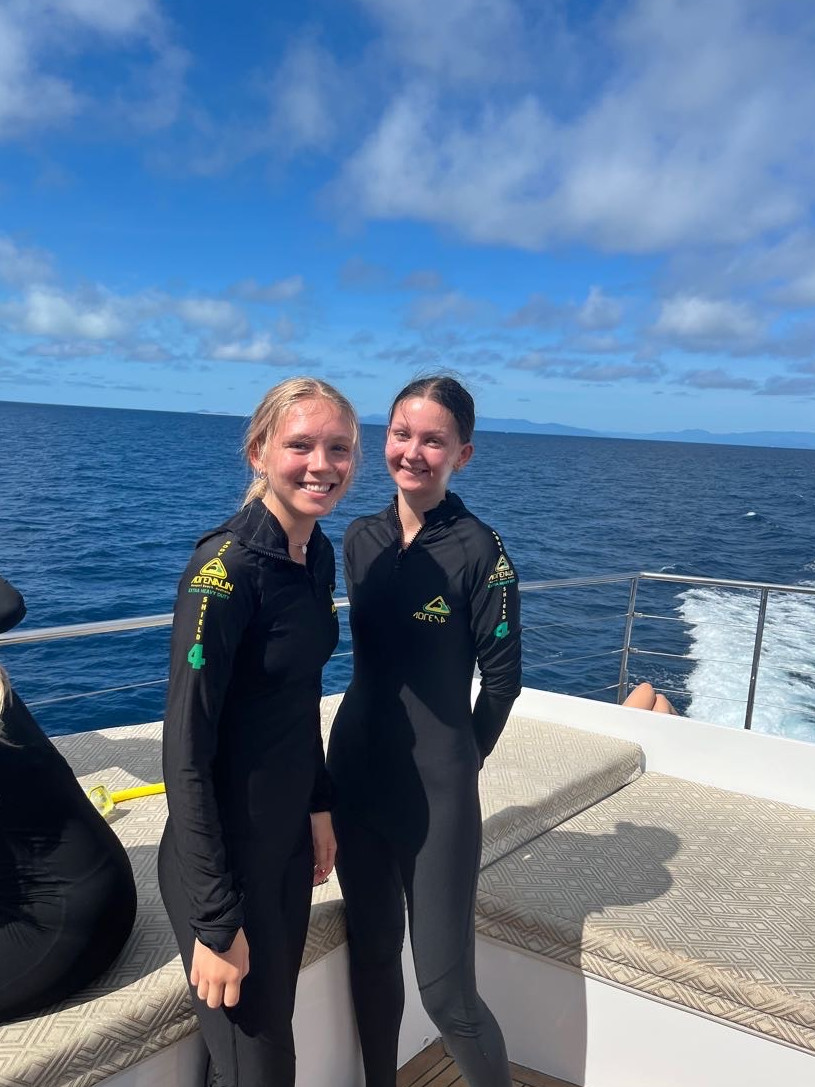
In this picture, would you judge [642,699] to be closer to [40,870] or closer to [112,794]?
[112,794]

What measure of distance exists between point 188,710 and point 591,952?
1665mm

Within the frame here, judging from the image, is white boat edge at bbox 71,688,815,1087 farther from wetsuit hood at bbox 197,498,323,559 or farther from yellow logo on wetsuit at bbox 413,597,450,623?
wetsuit hood at bbox 197,498,323,559

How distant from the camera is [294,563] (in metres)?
1.70

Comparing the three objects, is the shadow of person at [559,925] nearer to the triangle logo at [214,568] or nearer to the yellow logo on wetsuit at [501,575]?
the yellow logo on wetsuit at [501,575]

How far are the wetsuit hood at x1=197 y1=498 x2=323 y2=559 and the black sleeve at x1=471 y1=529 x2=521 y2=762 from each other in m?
0.58

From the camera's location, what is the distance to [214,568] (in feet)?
5.11

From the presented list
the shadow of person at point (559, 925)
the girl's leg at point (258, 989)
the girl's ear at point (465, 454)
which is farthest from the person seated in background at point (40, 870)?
the shadow of person at point (559, 925)

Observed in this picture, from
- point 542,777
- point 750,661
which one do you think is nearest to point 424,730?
point 542,777

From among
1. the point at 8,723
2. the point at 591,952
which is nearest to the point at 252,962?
the point at 8,723

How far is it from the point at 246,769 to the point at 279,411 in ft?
2.42

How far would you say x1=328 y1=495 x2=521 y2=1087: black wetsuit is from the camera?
6.57 feet

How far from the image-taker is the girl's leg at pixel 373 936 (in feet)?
7.00

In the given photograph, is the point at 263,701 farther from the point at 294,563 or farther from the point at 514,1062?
the point at 514,1062

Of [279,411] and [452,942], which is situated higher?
[279,411]
